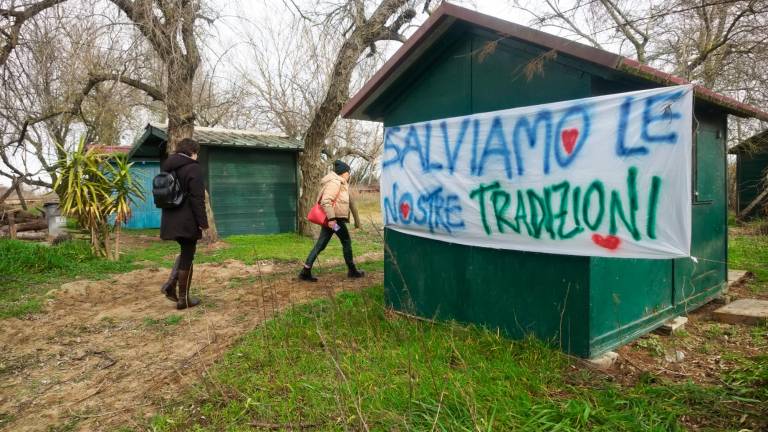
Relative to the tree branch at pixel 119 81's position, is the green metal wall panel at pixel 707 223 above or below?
below

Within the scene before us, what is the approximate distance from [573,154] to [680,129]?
2.41 feet

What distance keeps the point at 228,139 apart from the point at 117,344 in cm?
907

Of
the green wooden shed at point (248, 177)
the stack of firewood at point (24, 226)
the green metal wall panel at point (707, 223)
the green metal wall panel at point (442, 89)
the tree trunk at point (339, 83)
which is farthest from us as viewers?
the green wooden shed at point (248, 177)

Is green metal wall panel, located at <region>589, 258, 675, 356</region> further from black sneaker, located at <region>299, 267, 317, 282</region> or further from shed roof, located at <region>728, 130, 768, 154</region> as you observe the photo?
shed roof, located at <region>728, 130, 768, 154</region>

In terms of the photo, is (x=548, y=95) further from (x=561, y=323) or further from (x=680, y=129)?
(x=561, y=323)

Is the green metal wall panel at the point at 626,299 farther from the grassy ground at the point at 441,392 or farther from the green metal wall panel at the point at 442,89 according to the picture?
the green metal wall panel at the point at 442,89

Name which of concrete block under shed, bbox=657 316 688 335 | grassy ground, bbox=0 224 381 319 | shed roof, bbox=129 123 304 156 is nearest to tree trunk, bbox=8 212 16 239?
grassy ground, bbox=0 224 381 319

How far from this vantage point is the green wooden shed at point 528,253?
12.1 feet

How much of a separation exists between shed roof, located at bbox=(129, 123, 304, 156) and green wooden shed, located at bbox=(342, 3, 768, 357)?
7.99 metres

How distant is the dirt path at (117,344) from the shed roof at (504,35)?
2147mm

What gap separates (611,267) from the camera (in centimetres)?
388

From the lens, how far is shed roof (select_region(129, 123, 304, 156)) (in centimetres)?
1247

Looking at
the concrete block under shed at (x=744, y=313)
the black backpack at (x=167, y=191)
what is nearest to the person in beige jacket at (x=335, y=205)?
the black backpack at (x=167, y=191)

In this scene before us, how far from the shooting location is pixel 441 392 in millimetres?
2959
